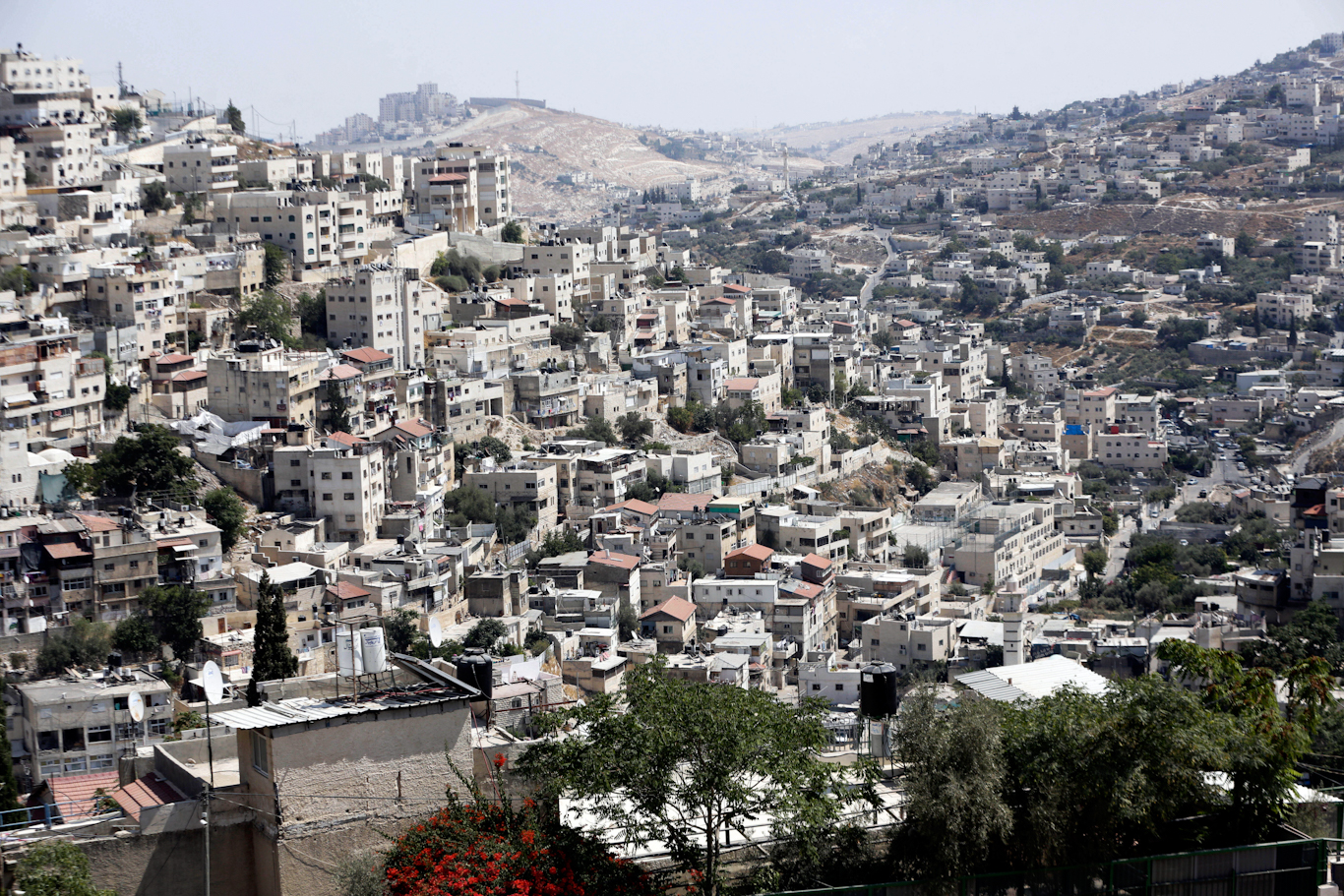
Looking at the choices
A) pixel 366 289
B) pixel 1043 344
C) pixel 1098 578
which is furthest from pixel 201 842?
pixel 1043 344

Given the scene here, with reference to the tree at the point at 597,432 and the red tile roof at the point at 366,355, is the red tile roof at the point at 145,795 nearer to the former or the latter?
the red tile roof at the point at 366,355

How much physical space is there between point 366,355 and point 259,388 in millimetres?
2735

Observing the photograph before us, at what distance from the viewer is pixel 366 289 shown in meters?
24.4

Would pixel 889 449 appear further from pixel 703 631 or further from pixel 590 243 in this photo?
pixel 703 631

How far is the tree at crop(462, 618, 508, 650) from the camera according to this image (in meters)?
17.2

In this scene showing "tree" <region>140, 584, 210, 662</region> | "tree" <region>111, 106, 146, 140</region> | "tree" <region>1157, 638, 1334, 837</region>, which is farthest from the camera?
→ "tree" <region>111, 106, 146, 140</region>

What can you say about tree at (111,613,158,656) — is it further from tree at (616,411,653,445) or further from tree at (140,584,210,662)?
→ tree at (616,411,653,445)

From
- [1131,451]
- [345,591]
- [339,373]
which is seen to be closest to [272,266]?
[339,373]

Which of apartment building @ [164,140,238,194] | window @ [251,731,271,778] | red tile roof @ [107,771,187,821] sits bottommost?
red tile roof @ [107,771,187,821]

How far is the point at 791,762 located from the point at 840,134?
184806 millimetres

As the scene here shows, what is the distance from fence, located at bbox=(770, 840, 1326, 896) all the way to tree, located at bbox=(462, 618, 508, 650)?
11.2 m

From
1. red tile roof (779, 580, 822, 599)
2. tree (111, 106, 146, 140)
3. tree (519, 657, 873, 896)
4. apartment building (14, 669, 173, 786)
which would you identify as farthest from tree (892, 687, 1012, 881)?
tree (111, 106, 146, 140)

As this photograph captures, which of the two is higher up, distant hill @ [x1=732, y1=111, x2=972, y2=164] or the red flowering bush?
distant hill @ [x1=732, y1=111, x2=972, y2=164]

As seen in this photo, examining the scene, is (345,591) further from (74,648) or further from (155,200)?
(155,200)
